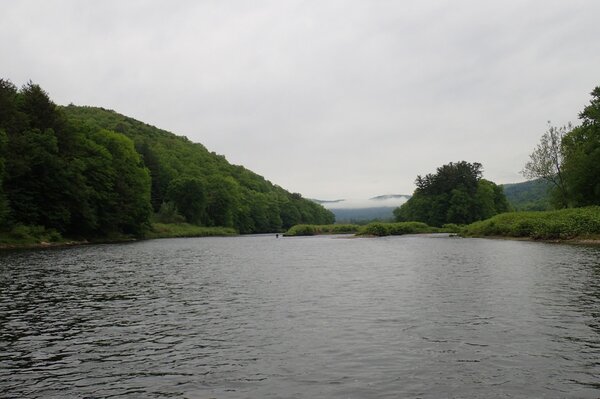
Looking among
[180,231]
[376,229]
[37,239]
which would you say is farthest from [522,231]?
[180,231]

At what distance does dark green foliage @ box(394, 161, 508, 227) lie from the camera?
134125 millimetres

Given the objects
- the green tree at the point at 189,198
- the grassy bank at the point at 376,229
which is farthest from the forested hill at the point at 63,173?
the grassy bank at the point at 376,229

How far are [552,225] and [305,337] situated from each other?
2393 inches

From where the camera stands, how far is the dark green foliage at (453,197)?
134 meters

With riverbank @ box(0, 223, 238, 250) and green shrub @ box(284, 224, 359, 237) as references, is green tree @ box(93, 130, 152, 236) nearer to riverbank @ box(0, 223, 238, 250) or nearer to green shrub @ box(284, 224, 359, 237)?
riverbank @ box(0, 223, 238, 250)

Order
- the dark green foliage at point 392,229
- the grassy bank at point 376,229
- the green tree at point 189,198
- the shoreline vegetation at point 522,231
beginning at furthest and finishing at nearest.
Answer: the green tree at point 189,198 → the grassy bank at point 376,229 → the dark green foliage at point 392,229 → the shoreline vegetation at point 522,231

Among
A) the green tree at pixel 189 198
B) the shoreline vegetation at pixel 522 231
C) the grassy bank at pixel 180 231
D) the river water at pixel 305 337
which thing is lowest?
the river water at pixel 305 337

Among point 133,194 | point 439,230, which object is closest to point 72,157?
point 133,194

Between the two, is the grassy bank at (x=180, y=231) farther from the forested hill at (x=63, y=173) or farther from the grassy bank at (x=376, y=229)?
the grassy bank at (x=376, y=229)

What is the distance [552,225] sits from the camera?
65188 millimetres

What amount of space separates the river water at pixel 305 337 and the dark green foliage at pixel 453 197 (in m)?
107

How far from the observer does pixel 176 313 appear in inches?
781

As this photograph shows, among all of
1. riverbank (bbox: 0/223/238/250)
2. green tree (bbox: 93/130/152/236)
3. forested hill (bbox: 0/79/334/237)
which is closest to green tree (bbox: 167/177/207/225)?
forested hill (bbox: 0/79/334/237)

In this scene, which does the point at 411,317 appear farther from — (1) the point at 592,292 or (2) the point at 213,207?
(2) the point at 213,207
